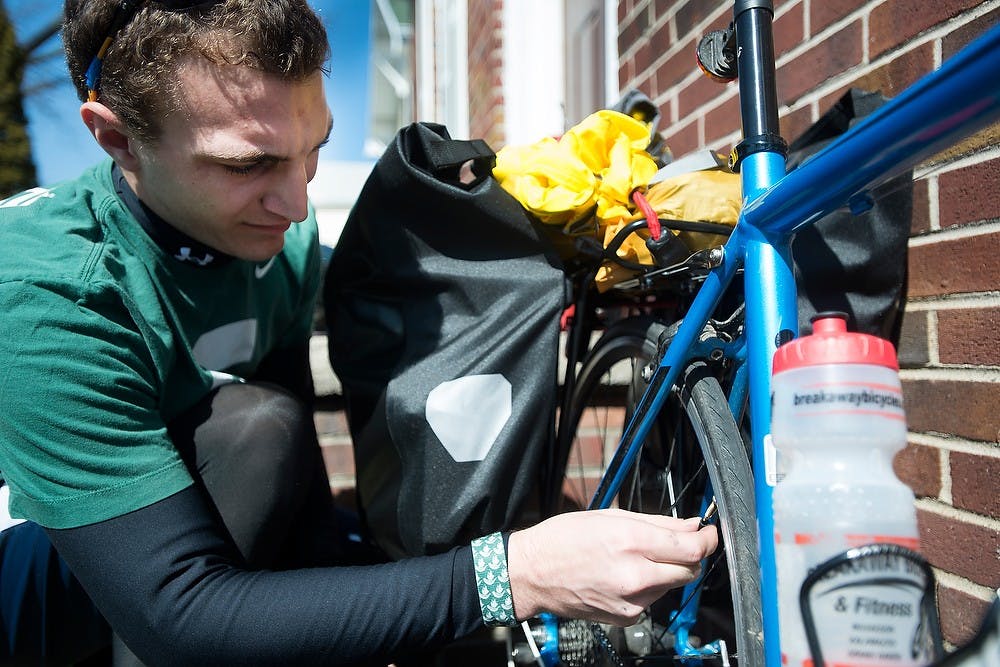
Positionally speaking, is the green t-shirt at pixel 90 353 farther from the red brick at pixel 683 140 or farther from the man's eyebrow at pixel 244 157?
the red brick at pixel 683 140

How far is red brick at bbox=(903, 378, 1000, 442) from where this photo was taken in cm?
102

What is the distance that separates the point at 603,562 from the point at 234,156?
0.74 meters

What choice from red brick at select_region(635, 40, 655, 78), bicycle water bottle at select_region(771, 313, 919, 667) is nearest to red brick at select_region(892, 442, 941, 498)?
bicycle water bottle at select_region(771, 313, 919, 667)

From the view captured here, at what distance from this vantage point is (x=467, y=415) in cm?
109

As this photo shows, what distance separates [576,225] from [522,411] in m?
0.30

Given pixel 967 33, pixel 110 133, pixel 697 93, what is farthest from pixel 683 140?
pixel 110 133

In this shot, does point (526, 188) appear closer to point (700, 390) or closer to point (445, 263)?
point (445, 263)

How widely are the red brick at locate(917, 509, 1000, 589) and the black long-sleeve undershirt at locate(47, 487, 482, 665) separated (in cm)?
72

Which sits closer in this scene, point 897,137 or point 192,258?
point 897,137

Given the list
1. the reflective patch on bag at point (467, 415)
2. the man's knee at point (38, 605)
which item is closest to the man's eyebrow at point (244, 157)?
the reflective patch on bag at point (467, 415)

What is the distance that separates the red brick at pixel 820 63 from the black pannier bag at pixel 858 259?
0.20m

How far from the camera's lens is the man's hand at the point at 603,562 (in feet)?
2.60

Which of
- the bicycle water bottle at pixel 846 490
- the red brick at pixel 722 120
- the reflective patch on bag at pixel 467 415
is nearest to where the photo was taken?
the bicycle water bottle at pixel 846 490

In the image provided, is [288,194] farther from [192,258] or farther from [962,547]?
[962,547]
